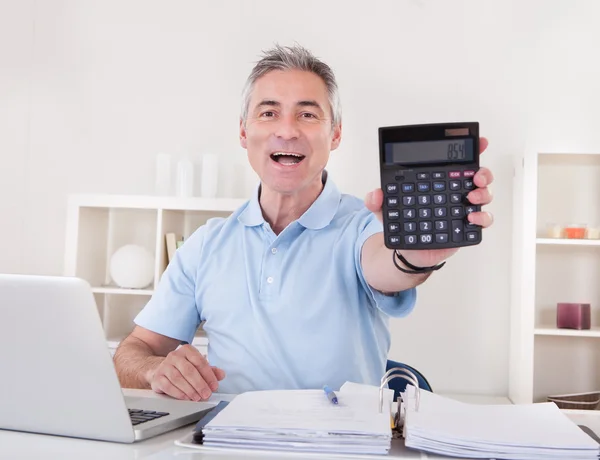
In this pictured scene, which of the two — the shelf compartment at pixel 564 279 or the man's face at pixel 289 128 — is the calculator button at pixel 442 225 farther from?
the shelf compartment at pixel 564 279

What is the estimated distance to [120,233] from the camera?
3531 millimetres

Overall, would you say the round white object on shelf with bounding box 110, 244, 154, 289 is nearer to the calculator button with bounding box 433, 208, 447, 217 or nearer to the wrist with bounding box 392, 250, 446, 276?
the wrist with bounding box 392, 250, 446, 276

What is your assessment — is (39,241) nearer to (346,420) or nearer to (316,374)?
(316,374)

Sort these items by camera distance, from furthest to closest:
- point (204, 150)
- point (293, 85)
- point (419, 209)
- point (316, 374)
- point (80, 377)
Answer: point (204, 150) < point (293, 85) < point (316, 374) < point (419, 209) < point (80, 377)

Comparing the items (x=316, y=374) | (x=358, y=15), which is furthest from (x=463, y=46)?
(x=316, y=374)

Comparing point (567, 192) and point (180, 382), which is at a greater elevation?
point (567, 192)

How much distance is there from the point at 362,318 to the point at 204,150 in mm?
1919

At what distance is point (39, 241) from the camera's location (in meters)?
3.58

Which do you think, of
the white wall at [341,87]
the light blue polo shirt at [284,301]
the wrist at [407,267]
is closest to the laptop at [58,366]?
the wrist at [407,267]

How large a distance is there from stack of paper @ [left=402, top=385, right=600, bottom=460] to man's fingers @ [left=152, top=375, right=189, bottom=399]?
42 cm

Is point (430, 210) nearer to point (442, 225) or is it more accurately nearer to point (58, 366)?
point (442, 225)

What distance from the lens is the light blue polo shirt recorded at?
1.67 m

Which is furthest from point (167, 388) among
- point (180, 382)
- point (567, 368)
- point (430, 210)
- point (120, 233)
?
point (567, 368)

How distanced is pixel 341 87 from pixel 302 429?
8.78 ft
